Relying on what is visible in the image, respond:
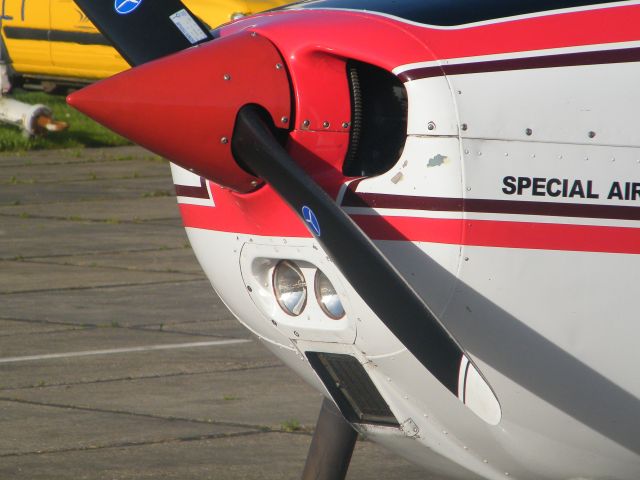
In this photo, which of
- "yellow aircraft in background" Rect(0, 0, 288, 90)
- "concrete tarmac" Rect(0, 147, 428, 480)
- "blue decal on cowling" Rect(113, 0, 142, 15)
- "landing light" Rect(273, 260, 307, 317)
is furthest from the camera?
"yellow aircraft in background" Rect(0, 0, 288, 90)

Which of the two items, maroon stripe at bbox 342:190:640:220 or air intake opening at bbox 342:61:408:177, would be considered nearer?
maroon stripe at bbox 342:190:640:220

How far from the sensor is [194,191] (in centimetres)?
386

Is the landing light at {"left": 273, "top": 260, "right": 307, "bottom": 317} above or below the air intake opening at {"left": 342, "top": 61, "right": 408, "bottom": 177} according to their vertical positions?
below

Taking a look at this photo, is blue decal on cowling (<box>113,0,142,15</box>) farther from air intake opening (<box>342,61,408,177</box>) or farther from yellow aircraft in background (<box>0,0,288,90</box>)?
yellow aircraft in background (<box>0,0,288,90</box>)

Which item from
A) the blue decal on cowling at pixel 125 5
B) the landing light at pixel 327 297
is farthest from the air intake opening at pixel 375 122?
the blue decal on cowling at pixel 125 5

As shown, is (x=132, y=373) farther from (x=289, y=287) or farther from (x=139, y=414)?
(x=289, y=287)

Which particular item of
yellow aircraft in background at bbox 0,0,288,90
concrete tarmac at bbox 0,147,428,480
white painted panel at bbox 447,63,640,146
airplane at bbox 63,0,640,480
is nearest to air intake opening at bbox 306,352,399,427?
airplane at bbox 63,0,640,480

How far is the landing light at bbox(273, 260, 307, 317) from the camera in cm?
360

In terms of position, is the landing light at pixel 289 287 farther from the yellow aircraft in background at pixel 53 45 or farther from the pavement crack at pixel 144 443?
the yellow aircraft in background at pixel 53 45

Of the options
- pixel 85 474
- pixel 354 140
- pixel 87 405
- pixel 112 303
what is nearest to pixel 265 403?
pixel 87 405

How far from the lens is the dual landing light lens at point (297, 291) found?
3.53 meters

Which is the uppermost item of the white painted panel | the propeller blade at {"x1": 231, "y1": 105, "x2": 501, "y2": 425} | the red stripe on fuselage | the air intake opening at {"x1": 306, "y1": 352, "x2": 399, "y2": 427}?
the white painted panel

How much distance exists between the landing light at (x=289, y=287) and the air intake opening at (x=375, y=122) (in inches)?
13.2

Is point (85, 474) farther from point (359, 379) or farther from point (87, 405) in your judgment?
point (359, 379)
